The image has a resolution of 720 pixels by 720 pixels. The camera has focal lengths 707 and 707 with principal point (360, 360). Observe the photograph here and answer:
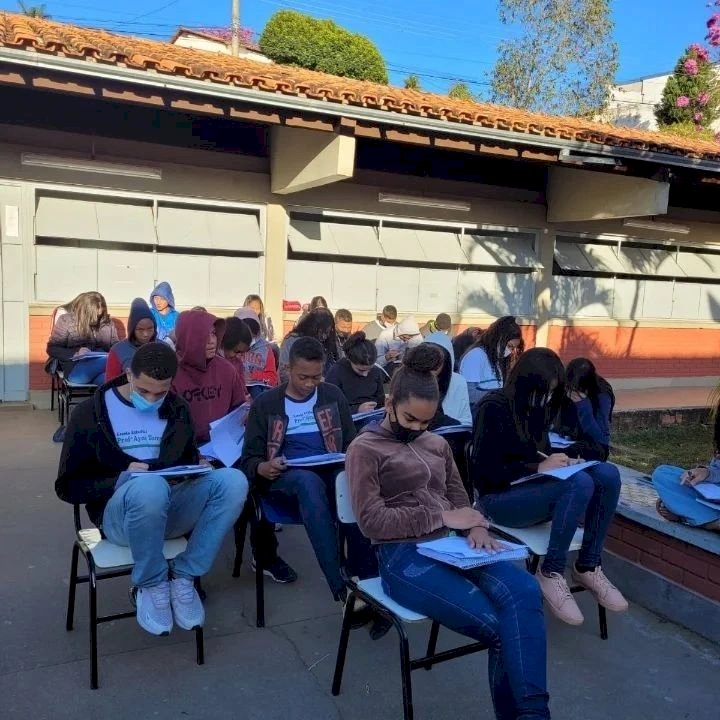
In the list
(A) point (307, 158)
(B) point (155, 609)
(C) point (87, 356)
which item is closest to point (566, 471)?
(B) point (155, 609)

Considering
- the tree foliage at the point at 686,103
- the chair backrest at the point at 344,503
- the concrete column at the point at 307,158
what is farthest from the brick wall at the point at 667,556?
the tree foliage at the point at 686,103

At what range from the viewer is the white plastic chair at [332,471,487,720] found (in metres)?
2.56

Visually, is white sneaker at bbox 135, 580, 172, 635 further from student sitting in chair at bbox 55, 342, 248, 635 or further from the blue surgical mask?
the blue surgical mask

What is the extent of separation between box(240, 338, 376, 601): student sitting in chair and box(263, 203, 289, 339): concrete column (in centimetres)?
589

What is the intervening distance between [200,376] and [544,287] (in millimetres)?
8861

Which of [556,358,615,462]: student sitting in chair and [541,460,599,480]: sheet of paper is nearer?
[541,460,599,480]: sheet of paper

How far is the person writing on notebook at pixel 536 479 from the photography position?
3.43 m

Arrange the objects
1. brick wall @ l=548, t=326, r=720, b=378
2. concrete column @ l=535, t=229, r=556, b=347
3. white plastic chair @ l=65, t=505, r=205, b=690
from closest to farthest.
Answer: white plastic chair @ l=65, t=505, r=205, b=690, concrete column @ l=535, t=229, r=556, b=347, brick wall @ l=548, t=326, r=720, b=378

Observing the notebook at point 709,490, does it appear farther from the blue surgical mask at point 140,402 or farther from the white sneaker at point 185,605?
the blue surgical mask at point 140,402

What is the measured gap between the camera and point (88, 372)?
7.08 m

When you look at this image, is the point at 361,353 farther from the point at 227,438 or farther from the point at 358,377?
the point at 227,438

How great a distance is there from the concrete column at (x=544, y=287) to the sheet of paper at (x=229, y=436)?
8706 mm

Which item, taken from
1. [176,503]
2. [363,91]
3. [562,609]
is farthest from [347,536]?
[363,91]

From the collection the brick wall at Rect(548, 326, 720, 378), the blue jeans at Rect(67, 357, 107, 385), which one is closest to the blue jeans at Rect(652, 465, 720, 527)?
the blue jeans at Rect(67, 357, 107, 385)
